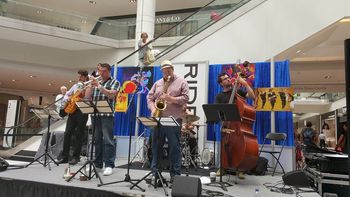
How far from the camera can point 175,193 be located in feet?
9.80

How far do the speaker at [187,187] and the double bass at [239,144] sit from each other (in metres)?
1.51

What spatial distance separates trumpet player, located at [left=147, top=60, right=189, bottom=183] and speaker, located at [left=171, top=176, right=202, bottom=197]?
94 cm

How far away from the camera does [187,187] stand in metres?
2.97

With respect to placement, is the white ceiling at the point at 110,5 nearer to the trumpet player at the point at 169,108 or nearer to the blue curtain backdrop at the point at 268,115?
the blue curtain backdrop at the point at 268,115

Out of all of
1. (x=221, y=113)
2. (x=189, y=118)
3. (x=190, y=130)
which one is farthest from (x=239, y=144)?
(x=190, y=130)

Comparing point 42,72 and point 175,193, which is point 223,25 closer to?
point 175,193

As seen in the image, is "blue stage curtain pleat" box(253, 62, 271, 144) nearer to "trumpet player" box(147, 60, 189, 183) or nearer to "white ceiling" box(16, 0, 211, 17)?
"trumpet player" box(147, 60, 189, 183)

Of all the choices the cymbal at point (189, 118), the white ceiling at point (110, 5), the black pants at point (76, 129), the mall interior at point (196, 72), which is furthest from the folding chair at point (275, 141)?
the white ceiling at point (110, 5)

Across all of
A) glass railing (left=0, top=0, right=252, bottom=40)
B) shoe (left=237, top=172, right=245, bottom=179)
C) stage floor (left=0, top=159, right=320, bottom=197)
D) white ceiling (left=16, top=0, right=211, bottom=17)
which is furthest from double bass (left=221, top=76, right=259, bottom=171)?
white ceiling (left=16, top=0, right=211, bottom=17)

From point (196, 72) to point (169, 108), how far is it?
123 inches

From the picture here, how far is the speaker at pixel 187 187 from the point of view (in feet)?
9.57

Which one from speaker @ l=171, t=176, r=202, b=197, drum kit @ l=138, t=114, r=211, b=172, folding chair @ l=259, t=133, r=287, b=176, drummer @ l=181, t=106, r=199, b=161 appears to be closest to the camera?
speaker @ l=171, t=176, r=202, b=197

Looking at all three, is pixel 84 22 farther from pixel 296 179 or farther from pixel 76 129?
pixel 296 179

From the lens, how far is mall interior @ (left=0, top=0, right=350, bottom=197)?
437 centimetres
